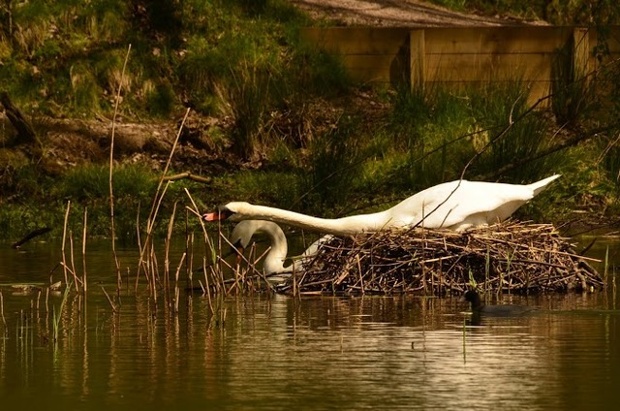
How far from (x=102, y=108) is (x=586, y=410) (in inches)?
683

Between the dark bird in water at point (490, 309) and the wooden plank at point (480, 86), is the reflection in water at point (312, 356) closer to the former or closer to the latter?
the dark bird in water at point (490, 309)

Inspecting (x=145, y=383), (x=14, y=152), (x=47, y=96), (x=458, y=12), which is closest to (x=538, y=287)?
(x=145, y=383)

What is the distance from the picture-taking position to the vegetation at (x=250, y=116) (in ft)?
73.4

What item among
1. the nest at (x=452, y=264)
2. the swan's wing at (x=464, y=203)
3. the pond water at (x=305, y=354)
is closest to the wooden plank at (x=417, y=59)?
the swan's wing at (x=464, y=203)

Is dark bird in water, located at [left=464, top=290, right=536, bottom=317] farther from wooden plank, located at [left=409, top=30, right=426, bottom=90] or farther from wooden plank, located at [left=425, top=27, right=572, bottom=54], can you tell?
wooden plank, located at [left=425, top=27, right=572, bottom=54]

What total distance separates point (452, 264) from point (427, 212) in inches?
31.0

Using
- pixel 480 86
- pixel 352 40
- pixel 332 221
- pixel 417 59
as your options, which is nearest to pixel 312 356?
pixel 332 221

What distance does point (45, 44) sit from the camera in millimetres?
27391

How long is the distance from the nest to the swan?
304mm

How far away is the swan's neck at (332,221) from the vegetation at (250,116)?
4943 mm

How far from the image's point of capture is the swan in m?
15.6

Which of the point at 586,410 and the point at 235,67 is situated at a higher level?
the point at 235,67

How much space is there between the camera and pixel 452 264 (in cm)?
1512

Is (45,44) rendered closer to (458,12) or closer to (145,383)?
(458,12)
